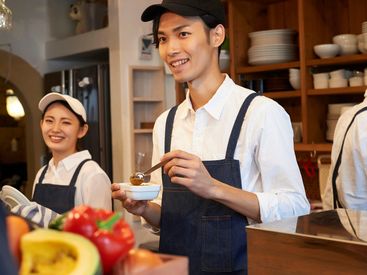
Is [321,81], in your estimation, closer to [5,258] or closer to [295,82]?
[295,82]

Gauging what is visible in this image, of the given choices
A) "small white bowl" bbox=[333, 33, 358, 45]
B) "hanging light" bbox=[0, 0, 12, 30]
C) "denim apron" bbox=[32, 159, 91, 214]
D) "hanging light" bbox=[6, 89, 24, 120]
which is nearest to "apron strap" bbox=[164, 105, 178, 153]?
"denim apron" bbox=[32, 159, 91, 214]

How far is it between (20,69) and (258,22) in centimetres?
255

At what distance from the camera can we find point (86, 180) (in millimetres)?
2385

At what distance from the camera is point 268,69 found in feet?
12.3

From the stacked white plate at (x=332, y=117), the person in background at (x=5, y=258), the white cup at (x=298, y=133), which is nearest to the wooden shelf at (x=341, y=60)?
the stacked white plate at (x=332, y=117)

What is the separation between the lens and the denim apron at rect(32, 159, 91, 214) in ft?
7.85

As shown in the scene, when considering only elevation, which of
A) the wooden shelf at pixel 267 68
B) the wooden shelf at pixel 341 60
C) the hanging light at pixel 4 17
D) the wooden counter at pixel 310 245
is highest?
the hanging light at pixel 4 17

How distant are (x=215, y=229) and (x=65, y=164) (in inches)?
40.5

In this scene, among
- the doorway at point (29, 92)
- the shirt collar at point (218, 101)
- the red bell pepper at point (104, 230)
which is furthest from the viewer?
the doorway at point (29, 92)

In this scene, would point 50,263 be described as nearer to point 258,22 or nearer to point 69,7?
point 258,22

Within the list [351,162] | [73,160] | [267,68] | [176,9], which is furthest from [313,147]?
[176,9]

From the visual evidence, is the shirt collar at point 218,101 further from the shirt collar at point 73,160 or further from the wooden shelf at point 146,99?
the wooden shelf at point 146,99

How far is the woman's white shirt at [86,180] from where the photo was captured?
2320mm

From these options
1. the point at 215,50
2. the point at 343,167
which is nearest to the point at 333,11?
the point at 343,167
